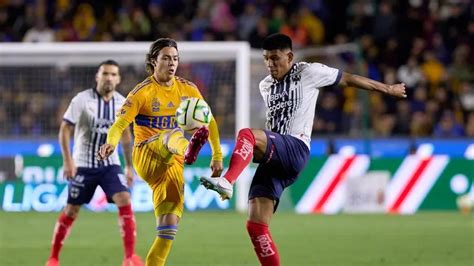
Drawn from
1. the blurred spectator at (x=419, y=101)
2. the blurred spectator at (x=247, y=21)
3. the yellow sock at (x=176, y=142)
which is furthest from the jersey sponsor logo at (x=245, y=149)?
the blurred spectator at (x=247, y=21)

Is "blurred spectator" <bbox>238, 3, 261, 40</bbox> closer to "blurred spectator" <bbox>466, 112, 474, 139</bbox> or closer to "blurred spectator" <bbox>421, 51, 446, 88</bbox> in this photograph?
"blurred spectator" <bbox>421, 51, 446, 88</bbox>

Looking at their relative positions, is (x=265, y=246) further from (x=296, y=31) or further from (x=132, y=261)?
(x=296, y=31)

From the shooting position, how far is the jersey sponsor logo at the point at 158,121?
8.79 meters

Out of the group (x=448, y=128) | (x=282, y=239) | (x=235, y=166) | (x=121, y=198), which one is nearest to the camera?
(x=235, y=166)

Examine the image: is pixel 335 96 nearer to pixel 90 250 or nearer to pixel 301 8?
pixel 301 8

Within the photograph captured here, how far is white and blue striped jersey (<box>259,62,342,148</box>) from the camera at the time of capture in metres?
8.53

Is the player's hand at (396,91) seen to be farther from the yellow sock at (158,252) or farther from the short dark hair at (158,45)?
the yellow sock at (158,252)

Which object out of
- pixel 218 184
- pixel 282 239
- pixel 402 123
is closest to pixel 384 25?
pixel 402 123

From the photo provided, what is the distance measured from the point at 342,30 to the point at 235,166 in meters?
15.9

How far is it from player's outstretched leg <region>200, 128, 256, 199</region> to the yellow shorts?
102 centimetres

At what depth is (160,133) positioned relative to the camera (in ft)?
28.6

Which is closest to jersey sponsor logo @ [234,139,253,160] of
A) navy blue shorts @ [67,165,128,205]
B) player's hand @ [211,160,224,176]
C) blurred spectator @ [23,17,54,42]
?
player's hand @ [211,160,224,176]

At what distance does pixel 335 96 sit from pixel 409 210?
3.05 meters

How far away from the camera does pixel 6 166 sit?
18891 millimetres
